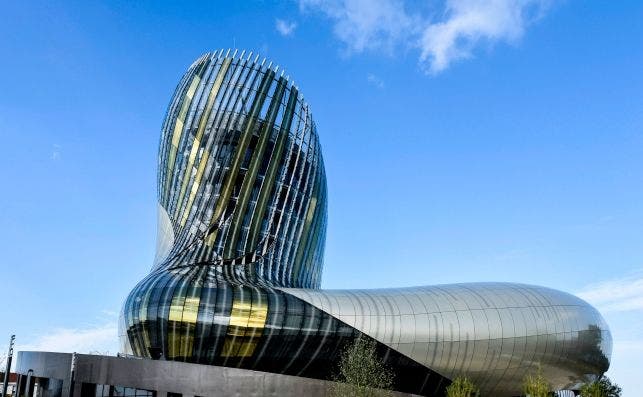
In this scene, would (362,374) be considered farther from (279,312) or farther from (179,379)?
(179,379)

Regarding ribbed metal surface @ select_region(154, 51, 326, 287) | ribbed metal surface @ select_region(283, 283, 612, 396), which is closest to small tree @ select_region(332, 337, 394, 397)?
ribbed metal surface @ select_region(283, 283, 612, 396)

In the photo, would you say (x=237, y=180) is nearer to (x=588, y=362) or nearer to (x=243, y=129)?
(x=243, y=129)

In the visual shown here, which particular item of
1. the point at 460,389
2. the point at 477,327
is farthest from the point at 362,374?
the point at 477,327

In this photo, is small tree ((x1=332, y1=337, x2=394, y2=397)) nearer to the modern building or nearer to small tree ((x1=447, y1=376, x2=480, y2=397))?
the modern building

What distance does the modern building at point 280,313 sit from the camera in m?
37.5

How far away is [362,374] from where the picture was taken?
108ft

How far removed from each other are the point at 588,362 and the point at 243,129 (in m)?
32.9

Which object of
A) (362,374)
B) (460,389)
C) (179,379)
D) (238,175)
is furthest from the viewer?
(238,175)

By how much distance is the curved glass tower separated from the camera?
3753 centimetres

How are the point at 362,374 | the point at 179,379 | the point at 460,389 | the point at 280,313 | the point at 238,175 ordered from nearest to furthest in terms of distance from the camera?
the point at 179,379, the point at 362,374, the point at 460,389, the point at 280,313, the point at 238,175

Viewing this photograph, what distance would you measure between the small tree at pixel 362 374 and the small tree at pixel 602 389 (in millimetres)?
13305

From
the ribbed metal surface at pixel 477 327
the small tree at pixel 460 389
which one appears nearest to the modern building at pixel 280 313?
the ribbed metal surface at pixel 477 327

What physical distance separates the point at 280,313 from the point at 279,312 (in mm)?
94

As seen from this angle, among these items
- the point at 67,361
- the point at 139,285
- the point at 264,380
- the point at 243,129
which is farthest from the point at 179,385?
the point at 243,129
